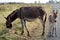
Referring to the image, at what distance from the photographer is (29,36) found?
929 centimetres

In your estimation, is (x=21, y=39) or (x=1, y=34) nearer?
(x=21, y=39)

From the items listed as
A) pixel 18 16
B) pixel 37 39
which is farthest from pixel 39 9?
pixel 37 39

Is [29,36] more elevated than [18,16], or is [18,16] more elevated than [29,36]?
[18,16]

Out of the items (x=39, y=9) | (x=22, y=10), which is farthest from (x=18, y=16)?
(x=39, y=9)

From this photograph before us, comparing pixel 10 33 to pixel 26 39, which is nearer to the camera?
pixel 26 39

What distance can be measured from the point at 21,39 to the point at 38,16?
1545 millimetres

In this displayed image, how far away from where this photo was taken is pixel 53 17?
9.67 m

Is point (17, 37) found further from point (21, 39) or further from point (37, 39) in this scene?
point (37, 39)

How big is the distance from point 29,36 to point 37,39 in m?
0.67

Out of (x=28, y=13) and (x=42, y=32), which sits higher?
(x=28, y=13)

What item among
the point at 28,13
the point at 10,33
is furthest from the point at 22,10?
the point at 10,33

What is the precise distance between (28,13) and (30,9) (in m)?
0.26

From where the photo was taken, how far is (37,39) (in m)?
8.70

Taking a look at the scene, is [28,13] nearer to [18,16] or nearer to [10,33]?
[18,16]
